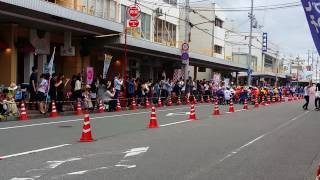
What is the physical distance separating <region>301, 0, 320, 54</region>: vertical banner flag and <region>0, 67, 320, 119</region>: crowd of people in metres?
14.9

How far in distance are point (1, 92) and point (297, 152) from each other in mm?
13615

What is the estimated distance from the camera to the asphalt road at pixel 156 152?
9.41 metres

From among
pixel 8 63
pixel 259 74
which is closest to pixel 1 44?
pixel 8 63

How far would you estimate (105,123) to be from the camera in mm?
19281

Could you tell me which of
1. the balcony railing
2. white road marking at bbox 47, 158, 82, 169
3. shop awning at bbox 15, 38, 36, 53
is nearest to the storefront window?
the balcony railing

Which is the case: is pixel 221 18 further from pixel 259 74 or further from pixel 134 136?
pixel 134 136

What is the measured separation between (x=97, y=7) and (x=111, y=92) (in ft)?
32.3

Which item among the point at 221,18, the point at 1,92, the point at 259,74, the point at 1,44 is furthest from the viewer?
the point at 259,74

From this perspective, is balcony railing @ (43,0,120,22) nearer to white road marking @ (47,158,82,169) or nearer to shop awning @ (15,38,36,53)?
shop awning @ (15,38,36,53)

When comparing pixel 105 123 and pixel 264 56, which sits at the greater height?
pixel 264 56

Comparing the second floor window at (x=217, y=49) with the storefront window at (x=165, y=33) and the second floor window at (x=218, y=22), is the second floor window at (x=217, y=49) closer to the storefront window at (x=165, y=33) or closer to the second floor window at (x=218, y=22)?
the second floor window at (x=218, y=22)

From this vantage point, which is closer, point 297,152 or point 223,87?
point 297,152

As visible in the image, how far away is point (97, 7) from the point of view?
3547cm

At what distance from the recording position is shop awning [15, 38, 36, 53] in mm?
27391
